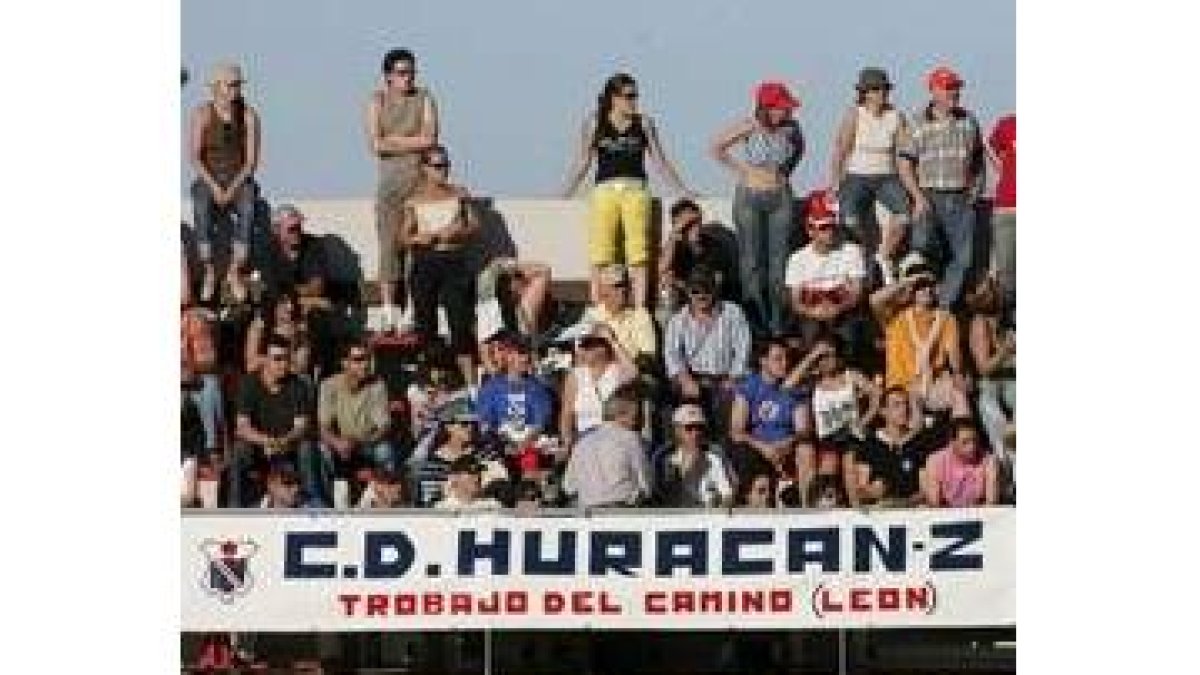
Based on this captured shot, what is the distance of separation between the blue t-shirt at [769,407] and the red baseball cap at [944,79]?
46.0 inches

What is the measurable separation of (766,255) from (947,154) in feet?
2.38

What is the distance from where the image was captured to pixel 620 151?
8.70 metres

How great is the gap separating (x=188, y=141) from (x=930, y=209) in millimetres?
2589

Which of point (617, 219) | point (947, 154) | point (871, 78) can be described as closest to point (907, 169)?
point (947, 154)

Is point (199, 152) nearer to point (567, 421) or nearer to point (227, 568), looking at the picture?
point (227, 568)

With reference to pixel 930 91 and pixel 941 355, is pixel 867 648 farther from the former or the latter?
pixel 930 91

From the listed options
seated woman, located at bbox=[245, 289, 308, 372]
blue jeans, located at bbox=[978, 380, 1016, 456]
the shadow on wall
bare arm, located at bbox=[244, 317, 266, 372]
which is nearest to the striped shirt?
the shadow on wall

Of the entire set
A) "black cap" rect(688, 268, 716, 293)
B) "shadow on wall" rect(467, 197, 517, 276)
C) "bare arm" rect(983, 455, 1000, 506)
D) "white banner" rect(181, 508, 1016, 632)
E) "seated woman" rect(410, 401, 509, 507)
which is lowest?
"white banner" rect(181, 508, 1016, 632)

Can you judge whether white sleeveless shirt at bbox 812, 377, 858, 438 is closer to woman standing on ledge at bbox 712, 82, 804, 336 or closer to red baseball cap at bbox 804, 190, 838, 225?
woman standing on ledge at bbox 712, 82, 804, 336

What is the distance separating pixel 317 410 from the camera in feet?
28.8

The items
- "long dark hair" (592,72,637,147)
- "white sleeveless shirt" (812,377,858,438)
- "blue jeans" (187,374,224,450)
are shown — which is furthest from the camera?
"white sleeveless shirt" (812,377,858,438)

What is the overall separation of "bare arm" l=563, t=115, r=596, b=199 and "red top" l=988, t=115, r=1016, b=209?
4.56 feet

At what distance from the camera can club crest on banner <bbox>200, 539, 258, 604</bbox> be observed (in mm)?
8773
